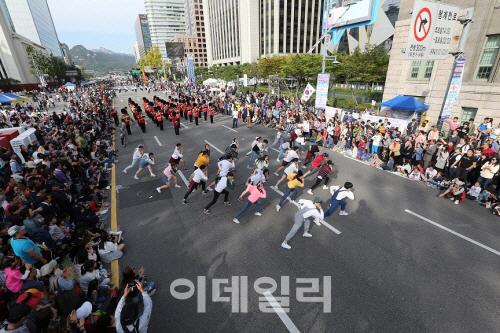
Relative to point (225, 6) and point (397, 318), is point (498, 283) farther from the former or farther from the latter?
point (225, 6)

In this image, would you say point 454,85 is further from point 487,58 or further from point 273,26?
point 273,26

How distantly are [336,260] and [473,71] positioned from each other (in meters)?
17.7

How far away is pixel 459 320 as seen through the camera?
14.8 ft

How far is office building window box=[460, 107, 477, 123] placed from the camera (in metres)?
15.6

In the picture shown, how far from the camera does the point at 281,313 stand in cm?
475

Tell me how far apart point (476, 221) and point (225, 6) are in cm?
9521

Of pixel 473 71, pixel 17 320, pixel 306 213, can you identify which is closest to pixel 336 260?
pixel 306 213

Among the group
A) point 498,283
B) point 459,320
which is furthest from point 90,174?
point 498,283

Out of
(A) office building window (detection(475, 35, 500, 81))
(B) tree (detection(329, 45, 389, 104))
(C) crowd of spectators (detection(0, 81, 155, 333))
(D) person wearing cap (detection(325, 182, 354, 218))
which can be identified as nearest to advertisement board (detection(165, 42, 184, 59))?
(B) tree (detection(329, 45, 389, 104))

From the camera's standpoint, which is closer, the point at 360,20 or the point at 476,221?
the point at 476,221

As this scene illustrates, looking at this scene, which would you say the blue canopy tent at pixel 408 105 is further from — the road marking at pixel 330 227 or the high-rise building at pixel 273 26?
the high-rise building at pixel 273 26

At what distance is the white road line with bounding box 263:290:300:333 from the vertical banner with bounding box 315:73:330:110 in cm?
1533

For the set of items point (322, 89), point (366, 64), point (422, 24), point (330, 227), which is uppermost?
point (422, 24)

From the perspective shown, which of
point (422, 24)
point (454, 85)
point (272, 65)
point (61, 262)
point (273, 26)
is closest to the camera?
point (61, 262)
